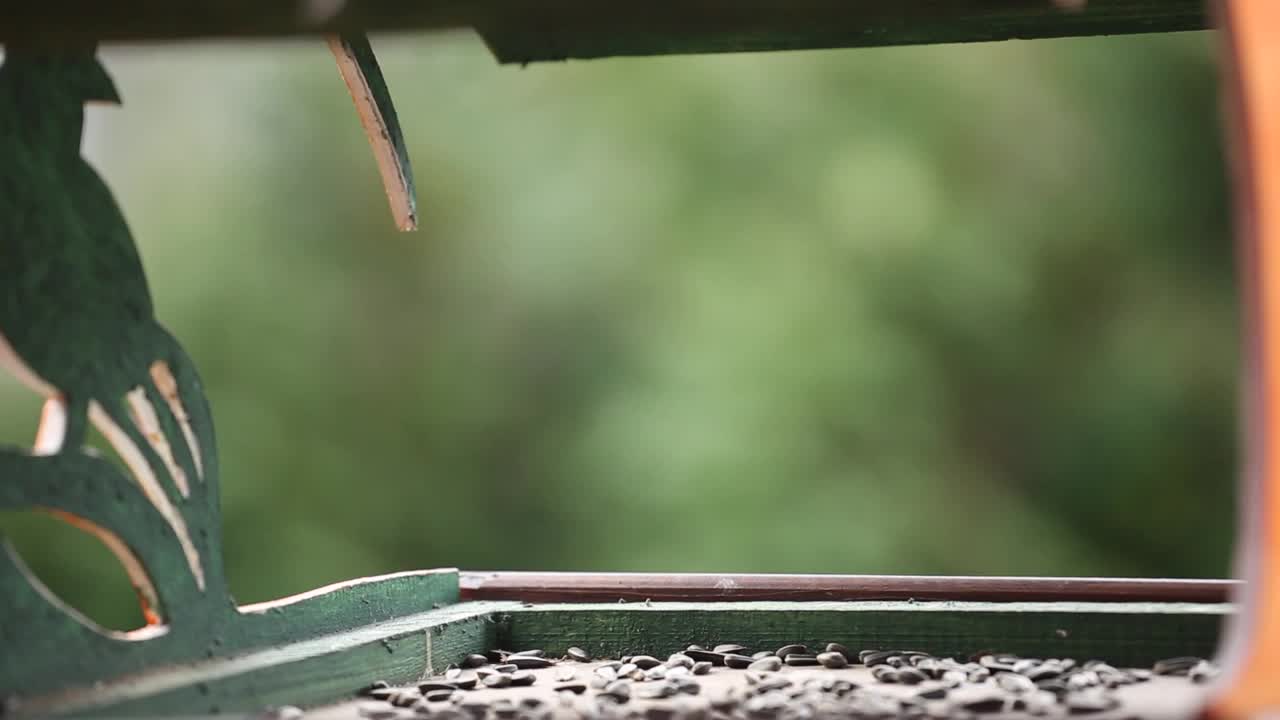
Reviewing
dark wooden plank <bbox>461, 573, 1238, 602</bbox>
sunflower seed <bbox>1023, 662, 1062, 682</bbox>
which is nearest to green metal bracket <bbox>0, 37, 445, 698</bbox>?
dark wooden plank <bbox>461, 573, 1238, 602</bbox>

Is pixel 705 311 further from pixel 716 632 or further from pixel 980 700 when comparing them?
pixel 980 700

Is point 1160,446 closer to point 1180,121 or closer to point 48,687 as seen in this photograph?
point 1180,121

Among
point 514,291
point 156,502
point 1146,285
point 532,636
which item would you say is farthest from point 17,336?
point 1146,285

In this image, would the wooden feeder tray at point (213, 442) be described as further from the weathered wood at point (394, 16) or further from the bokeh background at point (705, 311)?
the bokeh background at point (705, 311)

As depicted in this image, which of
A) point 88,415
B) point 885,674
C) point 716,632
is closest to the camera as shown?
point 88,415

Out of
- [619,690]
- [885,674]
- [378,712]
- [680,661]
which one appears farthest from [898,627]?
[378,712]

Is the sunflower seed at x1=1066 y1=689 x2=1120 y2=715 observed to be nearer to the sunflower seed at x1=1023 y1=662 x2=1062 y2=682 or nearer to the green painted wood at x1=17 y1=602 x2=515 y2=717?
the sunflower seed at x1=1023 y1=662 x2=1062 y2=682

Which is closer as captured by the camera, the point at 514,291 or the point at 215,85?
the point at 514,291

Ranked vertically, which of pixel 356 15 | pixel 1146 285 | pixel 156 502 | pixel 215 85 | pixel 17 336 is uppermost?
pixel 215 85
